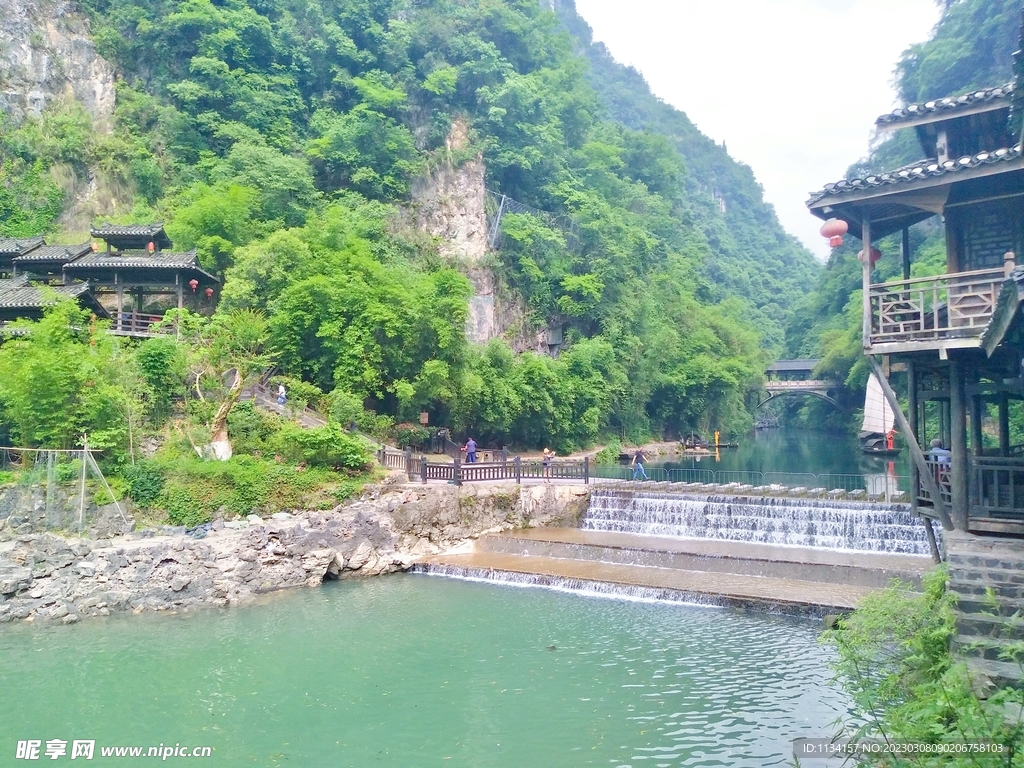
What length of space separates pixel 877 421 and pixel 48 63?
42014 millimetres

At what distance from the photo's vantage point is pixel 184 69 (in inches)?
1296

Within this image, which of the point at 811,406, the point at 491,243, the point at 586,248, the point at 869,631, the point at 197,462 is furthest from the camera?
the point at 811,406

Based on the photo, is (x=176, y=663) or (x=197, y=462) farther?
(x=197, y=462)

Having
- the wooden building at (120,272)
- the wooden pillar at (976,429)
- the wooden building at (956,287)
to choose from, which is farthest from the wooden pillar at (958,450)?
the wooden building at (120,272)

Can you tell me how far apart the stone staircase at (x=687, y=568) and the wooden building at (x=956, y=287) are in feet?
9.85

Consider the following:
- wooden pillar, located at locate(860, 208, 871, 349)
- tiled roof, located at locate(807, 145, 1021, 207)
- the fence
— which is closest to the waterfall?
wooden pillar, located at locate(860, 208, 871, 349)

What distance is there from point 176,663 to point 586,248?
2853 cm

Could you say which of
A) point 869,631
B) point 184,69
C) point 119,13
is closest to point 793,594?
point 869,631

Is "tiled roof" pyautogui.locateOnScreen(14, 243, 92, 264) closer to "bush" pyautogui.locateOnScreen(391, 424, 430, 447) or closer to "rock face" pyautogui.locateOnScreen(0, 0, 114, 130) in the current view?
"rock face" pyautogui.locateOnScreen(0, 0, 114, 130)

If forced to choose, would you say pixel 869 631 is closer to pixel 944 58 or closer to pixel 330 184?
pixel 330 184

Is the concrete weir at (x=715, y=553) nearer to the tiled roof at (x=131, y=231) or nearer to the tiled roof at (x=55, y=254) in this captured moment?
the tiled roof at (x=131, y=231)

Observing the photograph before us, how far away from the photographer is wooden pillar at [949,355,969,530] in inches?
334

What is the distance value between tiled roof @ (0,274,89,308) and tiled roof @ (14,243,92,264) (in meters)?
0.84

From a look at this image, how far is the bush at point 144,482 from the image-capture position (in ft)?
49.1
